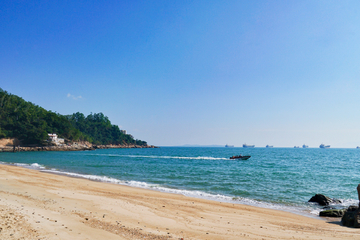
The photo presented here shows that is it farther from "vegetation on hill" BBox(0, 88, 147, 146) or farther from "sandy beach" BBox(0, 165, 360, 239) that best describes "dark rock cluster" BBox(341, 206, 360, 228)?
"vegetation on hill" BBox(0, 88, 147, 146)

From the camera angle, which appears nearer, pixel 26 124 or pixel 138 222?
pixel 138 222

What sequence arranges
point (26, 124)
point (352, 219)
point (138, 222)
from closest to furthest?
point (138, 222)
point (352, 219)
point (26, 124)

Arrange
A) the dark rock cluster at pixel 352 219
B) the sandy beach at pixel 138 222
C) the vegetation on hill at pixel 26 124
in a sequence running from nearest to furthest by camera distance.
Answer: the sandy beach at pixel 138 222 → the dark rock cluster at pixel 352 219 → the vegetation on hill at pixel 26 124

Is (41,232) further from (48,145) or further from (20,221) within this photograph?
(48,145)

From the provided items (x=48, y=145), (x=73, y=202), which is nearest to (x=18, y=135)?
(x=48, y=145)

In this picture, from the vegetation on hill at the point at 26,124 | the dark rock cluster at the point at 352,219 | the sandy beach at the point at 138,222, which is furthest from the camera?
the vegetation on hill at the point at 26,124

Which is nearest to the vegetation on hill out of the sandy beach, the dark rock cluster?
the sandy beach

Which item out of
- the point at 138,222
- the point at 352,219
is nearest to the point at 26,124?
the point at 138,222

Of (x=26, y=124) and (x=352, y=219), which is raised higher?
(x=26, y=124)

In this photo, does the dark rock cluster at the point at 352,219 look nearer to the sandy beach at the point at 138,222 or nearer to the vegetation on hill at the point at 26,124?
the sandy beach at the point at 138,222

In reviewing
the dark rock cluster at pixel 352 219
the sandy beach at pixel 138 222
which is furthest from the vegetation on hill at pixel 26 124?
the dark rock cluster at pixel 352 219

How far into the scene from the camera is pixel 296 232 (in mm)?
9227

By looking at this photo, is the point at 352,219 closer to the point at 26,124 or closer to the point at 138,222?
the point at 138,222

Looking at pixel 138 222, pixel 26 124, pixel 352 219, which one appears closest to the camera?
pixel 138 222
